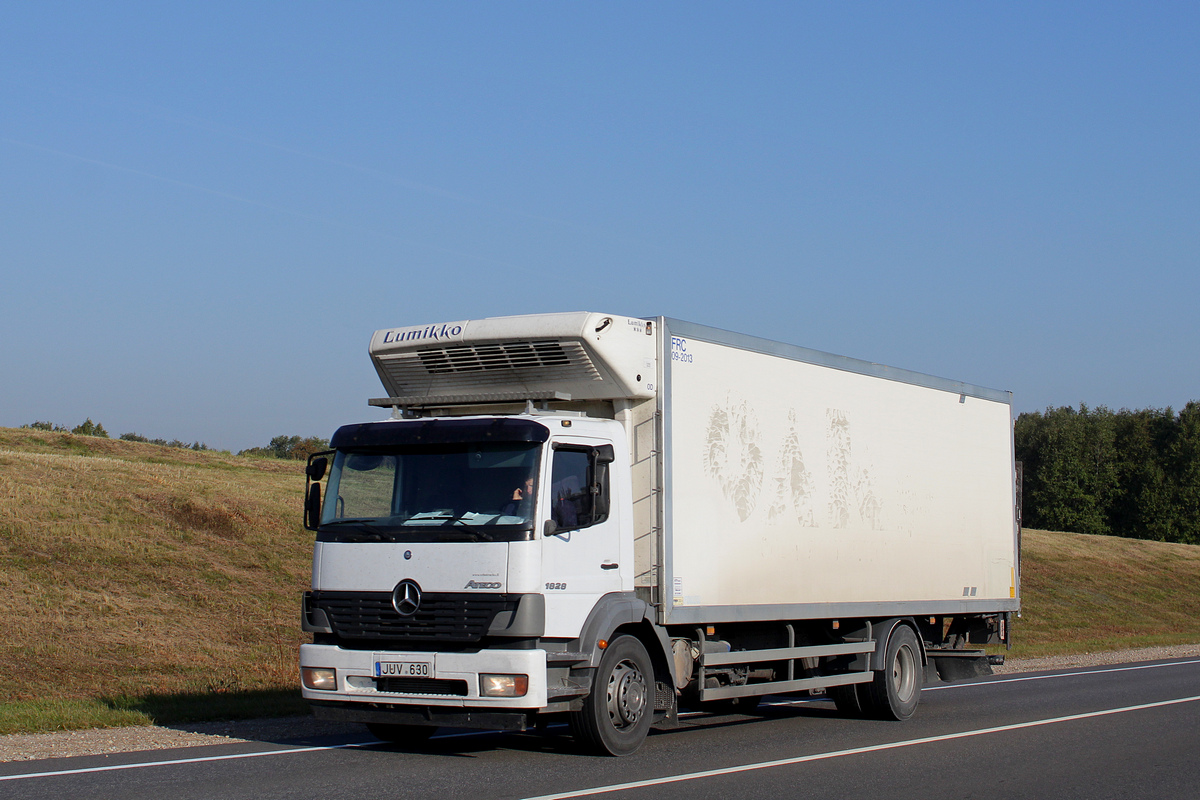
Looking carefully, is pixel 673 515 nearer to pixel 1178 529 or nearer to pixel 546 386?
pixel 546 386

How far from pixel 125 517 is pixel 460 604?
80.4 feet

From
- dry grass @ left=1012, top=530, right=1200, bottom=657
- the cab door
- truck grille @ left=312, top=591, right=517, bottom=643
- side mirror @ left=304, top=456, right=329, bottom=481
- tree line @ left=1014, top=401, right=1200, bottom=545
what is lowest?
dry grass @ left=1012, top=530, right=1200, bottom=657

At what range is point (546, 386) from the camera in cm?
1060

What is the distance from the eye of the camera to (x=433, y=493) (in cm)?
978

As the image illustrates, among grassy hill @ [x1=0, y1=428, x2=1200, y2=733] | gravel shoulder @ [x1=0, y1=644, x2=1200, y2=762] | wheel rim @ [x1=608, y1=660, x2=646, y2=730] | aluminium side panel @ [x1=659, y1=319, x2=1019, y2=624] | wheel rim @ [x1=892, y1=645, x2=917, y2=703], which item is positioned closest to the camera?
wheel rim @ [x1=608, y1=660, x2=646, y2=730]

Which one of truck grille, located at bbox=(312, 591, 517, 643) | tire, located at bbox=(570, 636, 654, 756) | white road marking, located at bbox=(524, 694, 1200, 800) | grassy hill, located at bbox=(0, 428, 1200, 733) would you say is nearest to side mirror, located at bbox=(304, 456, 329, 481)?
truck grille, located at bbox=(312, 591, 517, 643)

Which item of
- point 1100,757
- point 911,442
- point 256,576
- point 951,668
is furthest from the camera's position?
point 256,576

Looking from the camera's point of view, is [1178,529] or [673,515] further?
[1178,529]

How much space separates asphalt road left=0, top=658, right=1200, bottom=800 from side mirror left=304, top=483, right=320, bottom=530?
76.1 inches

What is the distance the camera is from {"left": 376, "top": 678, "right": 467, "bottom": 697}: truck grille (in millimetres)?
9211

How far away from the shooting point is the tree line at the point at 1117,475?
101 meters

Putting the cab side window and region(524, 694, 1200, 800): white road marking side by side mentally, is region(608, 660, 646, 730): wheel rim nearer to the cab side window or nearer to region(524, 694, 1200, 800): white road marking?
region(524, 694, 1200, 800): white road marking

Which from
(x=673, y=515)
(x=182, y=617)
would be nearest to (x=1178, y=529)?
(x=182, y=617)

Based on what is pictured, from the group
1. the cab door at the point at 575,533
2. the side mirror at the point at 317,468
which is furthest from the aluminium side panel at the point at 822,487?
the side mirror at the point at 317,468
